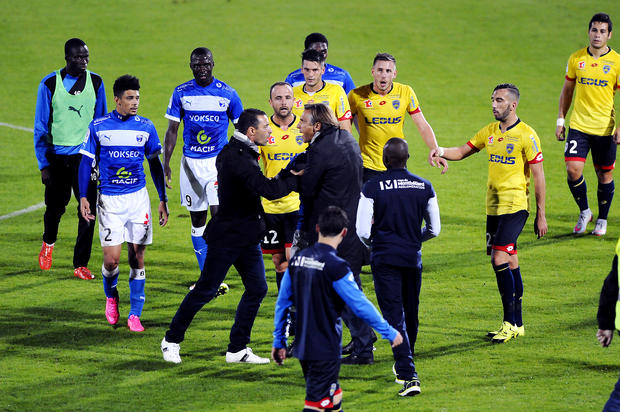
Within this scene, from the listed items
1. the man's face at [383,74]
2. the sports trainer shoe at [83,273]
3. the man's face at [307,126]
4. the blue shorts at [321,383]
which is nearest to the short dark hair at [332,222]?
the blue shorts at [321,383]

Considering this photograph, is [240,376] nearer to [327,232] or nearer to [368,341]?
[368,341]

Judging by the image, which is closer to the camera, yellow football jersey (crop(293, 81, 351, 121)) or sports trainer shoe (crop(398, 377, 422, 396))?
sports trainer shoe (crop(398, 377, 422, 396))

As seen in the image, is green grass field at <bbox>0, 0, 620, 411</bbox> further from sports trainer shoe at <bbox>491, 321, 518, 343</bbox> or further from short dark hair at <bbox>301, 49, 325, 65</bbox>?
short dark hair at <bbox>301, 49, 325, 65</bbox>

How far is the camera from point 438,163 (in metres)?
9.12

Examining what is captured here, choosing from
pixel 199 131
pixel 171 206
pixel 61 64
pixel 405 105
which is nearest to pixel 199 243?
pixel 199 131

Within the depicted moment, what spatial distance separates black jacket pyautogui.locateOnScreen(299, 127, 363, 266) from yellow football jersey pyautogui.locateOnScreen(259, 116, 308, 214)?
124cm

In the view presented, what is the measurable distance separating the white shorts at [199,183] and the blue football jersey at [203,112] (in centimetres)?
10

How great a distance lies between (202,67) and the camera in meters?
10.3

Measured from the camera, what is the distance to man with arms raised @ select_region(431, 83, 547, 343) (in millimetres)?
8750

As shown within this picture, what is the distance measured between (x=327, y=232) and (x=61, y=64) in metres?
21.8

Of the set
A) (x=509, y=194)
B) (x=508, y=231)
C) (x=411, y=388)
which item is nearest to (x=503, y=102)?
(x=509, y=194)

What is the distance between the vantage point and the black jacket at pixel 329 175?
24.9ft

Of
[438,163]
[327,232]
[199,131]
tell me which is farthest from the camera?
[199,131]

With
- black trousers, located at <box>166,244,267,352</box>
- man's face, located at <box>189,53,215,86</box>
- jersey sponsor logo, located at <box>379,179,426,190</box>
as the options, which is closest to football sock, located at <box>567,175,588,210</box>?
man's face, located at <box>189,53,215,86</box>
